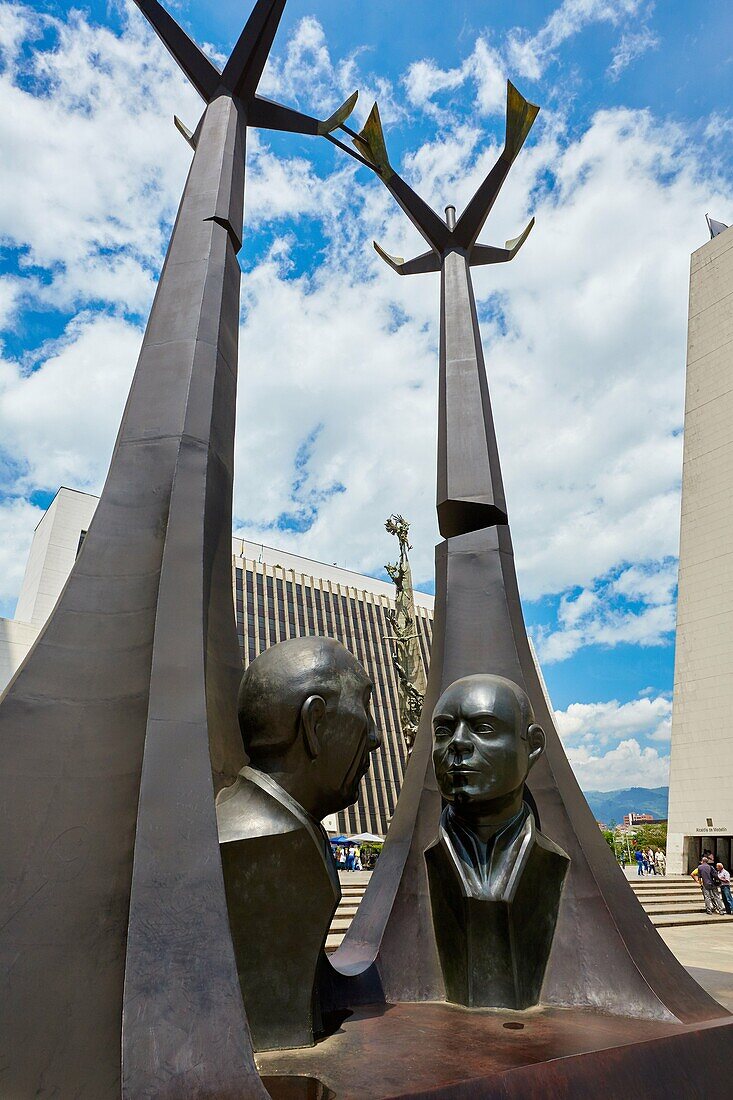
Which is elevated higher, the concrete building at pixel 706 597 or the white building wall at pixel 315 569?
the white building wall at pixel 315 569

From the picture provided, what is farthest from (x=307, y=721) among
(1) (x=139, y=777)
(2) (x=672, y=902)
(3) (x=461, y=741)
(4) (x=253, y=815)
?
(2) (x=672, y=902)

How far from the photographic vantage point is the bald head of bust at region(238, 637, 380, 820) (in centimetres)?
371

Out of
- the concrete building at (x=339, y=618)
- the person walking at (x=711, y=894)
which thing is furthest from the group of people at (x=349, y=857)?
the person walking at (x=711, y=894)

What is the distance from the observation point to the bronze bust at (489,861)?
4.56m

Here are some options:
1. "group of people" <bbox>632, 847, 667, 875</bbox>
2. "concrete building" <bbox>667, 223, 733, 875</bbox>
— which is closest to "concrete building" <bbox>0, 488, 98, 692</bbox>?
"concrete building" <bbox>667, 223, 733, 875</bbox>

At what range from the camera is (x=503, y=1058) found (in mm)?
3281

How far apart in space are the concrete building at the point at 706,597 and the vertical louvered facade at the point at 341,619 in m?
27.1

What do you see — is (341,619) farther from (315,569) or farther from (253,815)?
(253,815)

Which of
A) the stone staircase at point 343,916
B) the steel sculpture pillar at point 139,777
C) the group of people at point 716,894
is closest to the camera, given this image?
the steel sculpture pillar at point 139,777

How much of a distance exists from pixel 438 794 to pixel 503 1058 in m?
2.58

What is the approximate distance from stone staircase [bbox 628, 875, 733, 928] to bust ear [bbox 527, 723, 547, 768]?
9.90 meters

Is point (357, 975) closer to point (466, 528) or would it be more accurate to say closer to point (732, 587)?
→ point (466, 528)

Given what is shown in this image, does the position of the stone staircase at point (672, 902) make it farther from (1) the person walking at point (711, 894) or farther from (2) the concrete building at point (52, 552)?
(2) the concrete building at point (52, 552)

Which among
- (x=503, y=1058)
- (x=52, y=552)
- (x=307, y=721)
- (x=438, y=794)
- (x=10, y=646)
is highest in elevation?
(x=52, y=552)
